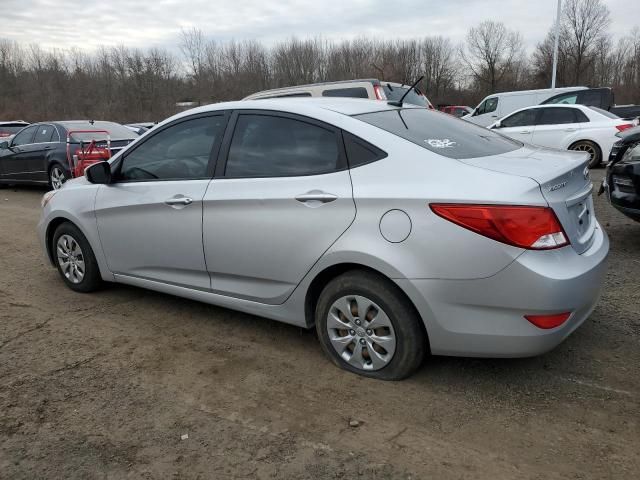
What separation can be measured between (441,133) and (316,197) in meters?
0.95

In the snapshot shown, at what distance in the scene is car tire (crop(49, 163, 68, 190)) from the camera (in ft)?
34.9

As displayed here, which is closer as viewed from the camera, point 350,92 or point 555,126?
point 350,92

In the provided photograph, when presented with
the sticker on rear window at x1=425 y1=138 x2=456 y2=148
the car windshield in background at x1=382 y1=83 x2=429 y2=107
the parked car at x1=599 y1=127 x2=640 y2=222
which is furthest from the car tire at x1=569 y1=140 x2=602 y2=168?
the sticker on rear window at x1=425 y1=138 x2=456 y2=148

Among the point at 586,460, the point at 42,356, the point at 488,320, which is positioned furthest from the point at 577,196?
the point at 42,356

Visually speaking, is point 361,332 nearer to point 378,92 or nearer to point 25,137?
point 378,92

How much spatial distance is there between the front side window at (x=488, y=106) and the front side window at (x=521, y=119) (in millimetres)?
5735

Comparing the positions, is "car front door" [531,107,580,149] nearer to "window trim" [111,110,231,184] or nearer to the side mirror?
"window trim" [111,110,231,184]

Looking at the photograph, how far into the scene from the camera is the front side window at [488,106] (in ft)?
58.3

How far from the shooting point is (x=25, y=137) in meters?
11.6

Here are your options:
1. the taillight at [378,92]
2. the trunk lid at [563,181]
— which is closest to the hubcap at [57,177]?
the taillight at [378,92]

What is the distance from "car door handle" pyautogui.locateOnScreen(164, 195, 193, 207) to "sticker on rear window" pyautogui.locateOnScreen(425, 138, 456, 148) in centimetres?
165

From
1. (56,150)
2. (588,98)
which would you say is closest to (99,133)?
(56,150)

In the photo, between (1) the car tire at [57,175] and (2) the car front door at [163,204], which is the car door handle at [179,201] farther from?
(1) the car tire at [57,175]

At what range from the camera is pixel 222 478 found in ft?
7.96
